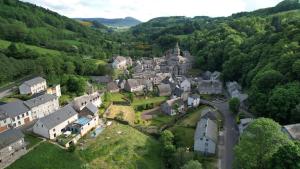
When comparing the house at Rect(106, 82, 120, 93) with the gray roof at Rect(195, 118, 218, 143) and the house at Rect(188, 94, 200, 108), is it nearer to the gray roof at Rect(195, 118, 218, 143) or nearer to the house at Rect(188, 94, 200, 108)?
the house at Rect(188, 94, 200, 108)

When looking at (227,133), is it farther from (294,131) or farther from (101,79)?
(101,79)

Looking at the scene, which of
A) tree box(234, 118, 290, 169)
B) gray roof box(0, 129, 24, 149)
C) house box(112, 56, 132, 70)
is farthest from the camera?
house box(112, 56, 132, 70)

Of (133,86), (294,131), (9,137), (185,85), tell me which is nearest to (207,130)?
(294,131)

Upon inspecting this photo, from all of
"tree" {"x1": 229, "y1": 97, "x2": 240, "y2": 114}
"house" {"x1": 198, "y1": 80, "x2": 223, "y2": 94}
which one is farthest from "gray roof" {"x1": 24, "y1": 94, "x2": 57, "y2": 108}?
"house" {"x1": 198, "y1": 80, "x2": 223, "y2": 94}

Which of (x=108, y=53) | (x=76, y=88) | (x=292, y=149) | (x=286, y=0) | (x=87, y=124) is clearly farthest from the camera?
(x=286, y=0)

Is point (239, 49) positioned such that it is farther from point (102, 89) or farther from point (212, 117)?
point (102, 89)

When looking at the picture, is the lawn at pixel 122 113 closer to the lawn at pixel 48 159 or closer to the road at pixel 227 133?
the lawn at pixel 48 159

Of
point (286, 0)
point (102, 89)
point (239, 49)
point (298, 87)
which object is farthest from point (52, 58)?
point (286, 0)

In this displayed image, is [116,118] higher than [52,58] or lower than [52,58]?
lower
